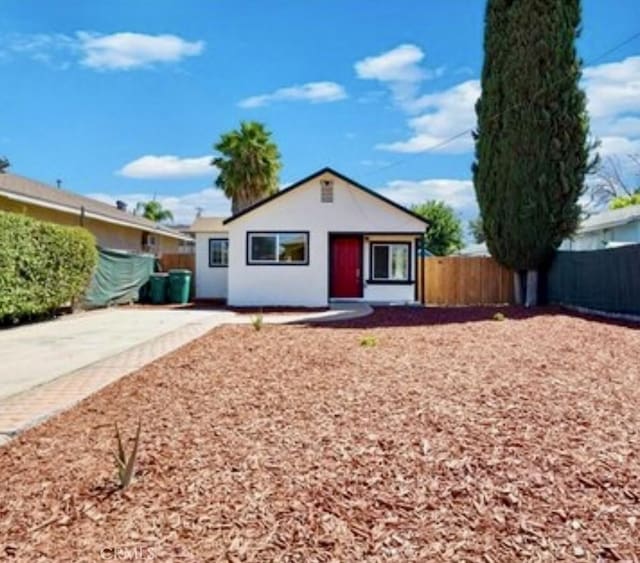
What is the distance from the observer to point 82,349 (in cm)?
1040

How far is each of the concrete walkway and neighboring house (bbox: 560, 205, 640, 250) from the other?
1161 centimetres

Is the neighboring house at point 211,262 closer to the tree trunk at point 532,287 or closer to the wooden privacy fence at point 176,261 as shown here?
the wooden privacy fence at point 176,261

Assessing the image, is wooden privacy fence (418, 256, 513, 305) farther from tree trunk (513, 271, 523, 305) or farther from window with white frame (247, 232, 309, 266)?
window with white frame (247, 232, 309, 266)

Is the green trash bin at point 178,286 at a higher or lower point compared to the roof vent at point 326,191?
lower

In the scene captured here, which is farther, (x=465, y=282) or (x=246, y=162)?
(x=246, y=162)

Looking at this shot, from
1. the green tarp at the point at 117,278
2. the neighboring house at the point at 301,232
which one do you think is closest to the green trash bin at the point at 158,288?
the green tarp at the point at 117,278

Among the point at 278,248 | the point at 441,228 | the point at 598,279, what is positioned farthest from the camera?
the point at 441,228

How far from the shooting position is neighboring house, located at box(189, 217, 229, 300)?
79.0 feet

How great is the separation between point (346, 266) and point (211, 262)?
6018 millimetres

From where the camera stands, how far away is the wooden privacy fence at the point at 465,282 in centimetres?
2219

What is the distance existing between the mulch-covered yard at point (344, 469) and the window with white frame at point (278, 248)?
519 inches

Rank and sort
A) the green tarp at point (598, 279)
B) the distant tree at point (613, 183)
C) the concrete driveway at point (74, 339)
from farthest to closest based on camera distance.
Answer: the distant tree at point (613, 183) < the green tarp at point (598, 279) < the concrete driveway at point (74, 339)

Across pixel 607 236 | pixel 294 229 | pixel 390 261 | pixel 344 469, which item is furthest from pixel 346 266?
pixel 344 469

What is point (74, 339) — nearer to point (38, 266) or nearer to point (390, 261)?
point (38, 266)
